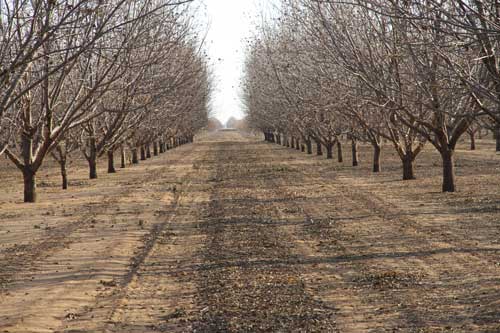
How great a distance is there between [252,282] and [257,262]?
1222mm

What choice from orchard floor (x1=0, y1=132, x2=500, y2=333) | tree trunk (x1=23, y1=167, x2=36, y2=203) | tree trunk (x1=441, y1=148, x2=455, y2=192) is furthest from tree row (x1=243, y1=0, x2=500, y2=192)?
tree trunk (x1=23, y1=167, x2=36, y2=203)

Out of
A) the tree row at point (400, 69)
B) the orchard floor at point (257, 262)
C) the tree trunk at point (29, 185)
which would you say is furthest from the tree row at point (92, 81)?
the tree row at point (400, 69)

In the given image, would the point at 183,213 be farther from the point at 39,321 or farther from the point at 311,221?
the point at 39,321

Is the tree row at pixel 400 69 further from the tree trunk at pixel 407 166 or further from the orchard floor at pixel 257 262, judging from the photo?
the orchard floor at pixel 257 262

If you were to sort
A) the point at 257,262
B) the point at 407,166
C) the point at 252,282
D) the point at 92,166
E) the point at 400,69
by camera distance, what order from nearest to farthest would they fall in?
the point at 252,282 → the point at 257,262 → the point at 400,69 → the point at 407,166 → the point at 92,166

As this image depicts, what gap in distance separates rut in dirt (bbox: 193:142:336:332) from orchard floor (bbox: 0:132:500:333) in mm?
20

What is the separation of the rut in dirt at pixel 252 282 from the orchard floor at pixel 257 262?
0.06ft

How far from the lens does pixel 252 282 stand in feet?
25.9

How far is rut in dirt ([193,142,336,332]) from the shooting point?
20.5ft

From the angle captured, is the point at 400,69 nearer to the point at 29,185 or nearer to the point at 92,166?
the point at 29,185

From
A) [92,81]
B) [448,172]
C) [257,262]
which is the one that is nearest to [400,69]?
[448,172]

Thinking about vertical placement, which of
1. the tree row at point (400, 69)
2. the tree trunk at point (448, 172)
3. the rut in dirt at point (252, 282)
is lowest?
the rut in dirt at point (252, 282)

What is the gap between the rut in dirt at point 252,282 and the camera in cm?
624

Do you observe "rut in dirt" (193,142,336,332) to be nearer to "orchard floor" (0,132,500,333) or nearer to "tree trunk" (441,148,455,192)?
"orchard floor" (0,132,500,333)
